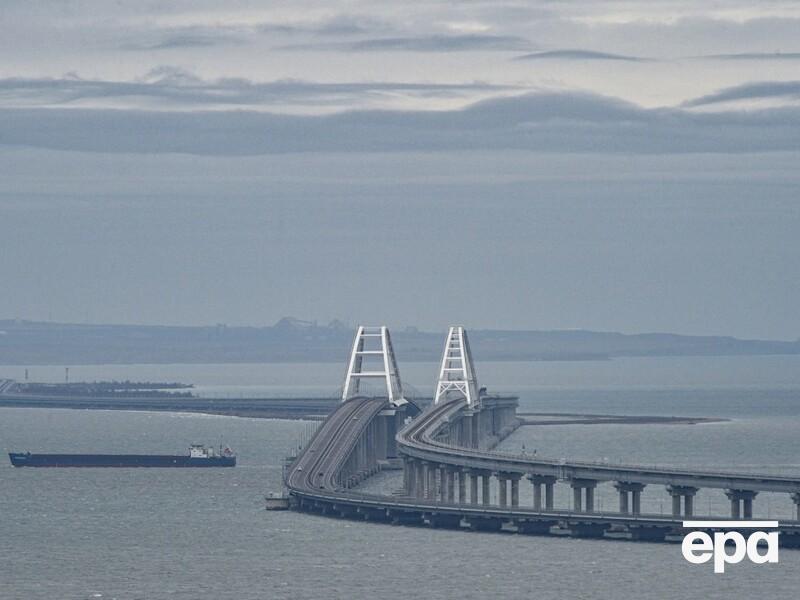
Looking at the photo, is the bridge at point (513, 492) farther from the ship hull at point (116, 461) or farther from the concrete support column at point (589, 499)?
the ship hull at point (116, 461)

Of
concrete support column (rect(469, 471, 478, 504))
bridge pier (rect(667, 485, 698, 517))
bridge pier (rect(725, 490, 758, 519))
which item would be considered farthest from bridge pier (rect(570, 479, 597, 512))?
concrete support column (rect(469, 471, 478, 504))

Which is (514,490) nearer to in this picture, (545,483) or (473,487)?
(545,483)

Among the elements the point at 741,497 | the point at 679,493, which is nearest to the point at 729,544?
the point at 741,497

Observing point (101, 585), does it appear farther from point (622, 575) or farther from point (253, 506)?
point (253, 506)

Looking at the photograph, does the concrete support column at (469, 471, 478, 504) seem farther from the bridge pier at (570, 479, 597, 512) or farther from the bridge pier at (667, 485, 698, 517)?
the bridge pier at (667, 485, 698, 517)

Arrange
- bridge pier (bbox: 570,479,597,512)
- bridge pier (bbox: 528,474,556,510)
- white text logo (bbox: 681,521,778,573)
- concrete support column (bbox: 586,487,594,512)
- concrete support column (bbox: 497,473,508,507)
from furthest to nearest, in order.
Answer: concrete support column (bbox: 497,473,508,507), bridge pier (bbox: 528,474,556,510), concrete support column (bbox: 586,487,594,512), bridge pier (bbox: 570,479,597,512), white text logo (bbox: 681,521,778,573)

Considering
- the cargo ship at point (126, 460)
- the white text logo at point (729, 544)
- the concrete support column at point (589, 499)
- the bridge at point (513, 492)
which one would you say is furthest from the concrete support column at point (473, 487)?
the cargo ship at point (126, 460)

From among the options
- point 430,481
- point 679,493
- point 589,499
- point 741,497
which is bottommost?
point 589,499
